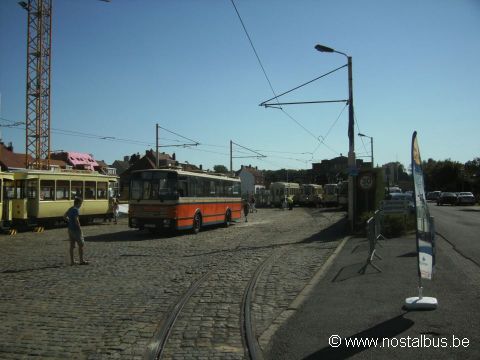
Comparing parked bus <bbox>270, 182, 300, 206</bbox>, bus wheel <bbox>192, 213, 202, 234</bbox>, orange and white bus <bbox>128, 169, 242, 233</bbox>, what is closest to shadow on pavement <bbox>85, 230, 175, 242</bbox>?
orange and white bus <bbox>128, 169, 242, 233</bbox>

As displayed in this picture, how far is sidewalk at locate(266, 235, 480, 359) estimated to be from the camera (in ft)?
17.5

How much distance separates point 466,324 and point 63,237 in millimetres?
17207

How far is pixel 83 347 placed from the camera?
18.9ft

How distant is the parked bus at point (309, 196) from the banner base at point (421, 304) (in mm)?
53176

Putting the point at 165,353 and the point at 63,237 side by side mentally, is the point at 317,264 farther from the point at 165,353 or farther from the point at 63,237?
the point at 63,237

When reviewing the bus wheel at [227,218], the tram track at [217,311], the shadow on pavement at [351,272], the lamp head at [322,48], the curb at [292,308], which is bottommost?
the tram track at [217,311]

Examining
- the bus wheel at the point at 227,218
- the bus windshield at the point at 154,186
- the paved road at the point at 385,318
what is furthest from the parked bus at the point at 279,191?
the paved road at the point at 385,318

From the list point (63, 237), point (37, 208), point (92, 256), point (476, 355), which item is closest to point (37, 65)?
point (37, 208)

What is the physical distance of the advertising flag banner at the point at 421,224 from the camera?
7.24 metres

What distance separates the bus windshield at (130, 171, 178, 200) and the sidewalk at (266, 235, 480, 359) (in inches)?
420

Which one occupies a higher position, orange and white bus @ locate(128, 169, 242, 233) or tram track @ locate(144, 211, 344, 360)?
orange and white bus @ locate(128, 169, 242, 233)

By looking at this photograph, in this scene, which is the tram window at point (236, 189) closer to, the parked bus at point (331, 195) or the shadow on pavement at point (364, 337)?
the shadow on pavement at point (364, 337)

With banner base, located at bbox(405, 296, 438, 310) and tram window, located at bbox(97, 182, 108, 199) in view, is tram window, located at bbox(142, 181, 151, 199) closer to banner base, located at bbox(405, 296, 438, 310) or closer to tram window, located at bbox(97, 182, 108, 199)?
tram window, located at bbox(97, 182, 108, 199)

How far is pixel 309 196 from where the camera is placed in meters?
60.7
